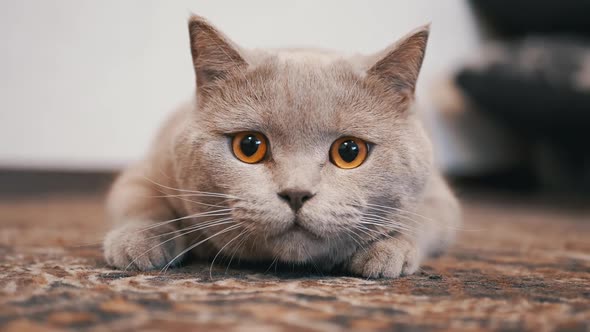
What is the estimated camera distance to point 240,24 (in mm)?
2416

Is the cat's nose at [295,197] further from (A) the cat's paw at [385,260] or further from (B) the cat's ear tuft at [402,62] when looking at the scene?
(B) the cat's ear tuft at [402,62]

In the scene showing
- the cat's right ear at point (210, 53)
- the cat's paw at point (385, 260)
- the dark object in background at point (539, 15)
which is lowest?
the cat's paw at point (385, 260)

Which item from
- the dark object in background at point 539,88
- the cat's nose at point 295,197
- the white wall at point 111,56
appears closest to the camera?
the cat's nose at point 295,197

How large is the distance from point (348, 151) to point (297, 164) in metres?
0.11

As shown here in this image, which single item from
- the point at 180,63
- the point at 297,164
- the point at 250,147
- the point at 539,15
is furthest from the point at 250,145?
the point at 539,15

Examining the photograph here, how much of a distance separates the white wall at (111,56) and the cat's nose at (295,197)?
1684 mm

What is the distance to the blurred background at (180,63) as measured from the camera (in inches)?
89.4

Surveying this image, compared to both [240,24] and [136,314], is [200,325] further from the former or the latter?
[240,24]

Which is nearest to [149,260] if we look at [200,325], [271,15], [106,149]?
[200,325]

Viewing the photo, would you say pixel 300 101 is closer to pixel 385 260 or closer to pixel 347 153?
pixel 347 153

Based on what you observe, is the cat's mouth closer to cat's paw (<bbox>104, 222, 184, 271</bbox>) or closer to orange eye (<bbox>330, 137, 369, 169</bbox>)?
orange eye (<bbox>330, 137, 369, 169</bbox>)

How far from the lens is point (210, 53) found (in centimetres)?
101

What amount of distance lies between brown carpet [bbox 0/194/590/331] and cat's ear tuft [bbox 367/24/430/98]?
0.36 meters

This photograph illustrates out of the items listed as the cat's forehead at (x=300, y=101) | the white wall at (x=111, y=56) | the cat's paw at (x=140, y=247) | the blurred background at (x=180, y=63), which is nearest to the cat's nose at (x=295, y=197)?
the cat's forehead at (x=300, y=101)
